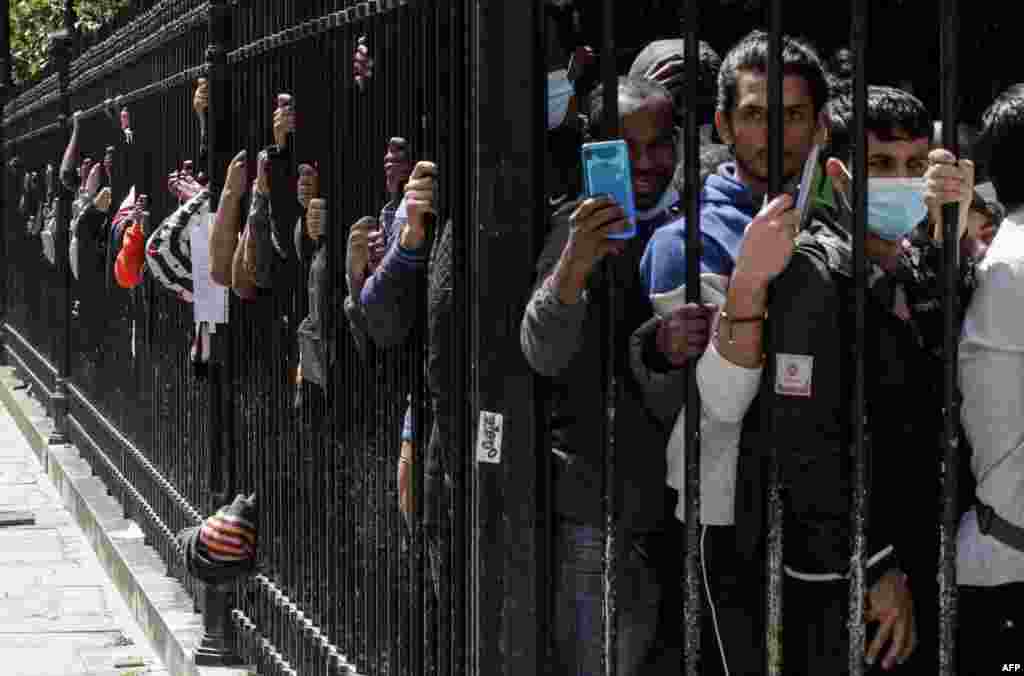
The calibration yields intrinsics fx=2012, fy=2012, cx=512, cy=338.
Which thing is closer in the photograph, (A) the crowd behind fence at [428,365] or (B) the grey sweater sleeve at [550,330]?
A: (A) the crowd behind fence at [428,365]

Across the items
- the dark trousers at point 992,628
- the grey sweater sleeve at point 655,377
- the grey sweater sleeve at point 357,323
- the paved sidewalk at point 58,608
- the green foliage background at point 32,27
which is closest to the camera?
the dark trousers at point 992,628

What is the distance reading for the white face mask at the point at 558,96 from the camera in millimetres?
3975

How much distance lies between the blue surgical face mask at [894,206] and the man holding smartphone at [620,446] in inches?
18.1

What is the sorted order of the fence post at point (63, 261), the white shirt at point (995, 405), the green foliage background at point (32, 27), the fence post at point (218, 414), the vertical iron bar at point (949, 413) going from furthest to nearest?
the green foliage background at point (32, 27) < the fence post at point (63, 261) < the fence post at point (218, 414) < the white shirt at point (995, 405) < the vertical iron bar at point (949, 413)

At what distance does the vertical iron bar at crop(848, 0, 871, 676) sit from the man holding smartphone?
58 cm

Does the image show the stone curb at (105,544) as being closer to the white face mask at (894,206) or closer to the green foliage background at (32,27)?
the white face mask at (894,206)

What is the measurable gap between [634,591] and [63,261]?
11205 millimetres

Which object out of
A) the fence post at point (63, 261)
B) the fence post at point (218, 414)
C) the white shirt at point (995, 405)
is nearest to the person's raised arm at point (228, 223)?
the fence post at point (218, 414)

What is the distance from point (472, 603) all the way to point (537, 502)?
0.36 meters

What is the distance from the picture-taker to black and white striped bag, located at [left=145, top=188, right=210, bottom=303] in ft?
27.1

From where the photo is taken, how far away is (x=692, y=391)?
3.38 m

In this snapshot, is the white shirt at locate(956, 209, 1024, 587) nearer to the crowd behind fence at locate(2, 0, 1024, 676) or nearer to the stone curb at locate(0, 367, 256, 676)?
the crowd behind fence at locate(2, 0, 1024, 676)

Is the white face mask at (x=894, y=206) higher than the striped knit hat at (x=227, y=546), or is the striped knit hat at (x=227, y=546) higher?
the white face mask at (x=894, y=206)

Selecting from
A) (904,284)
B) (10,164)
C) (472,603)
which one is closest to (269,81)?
(472,603)
